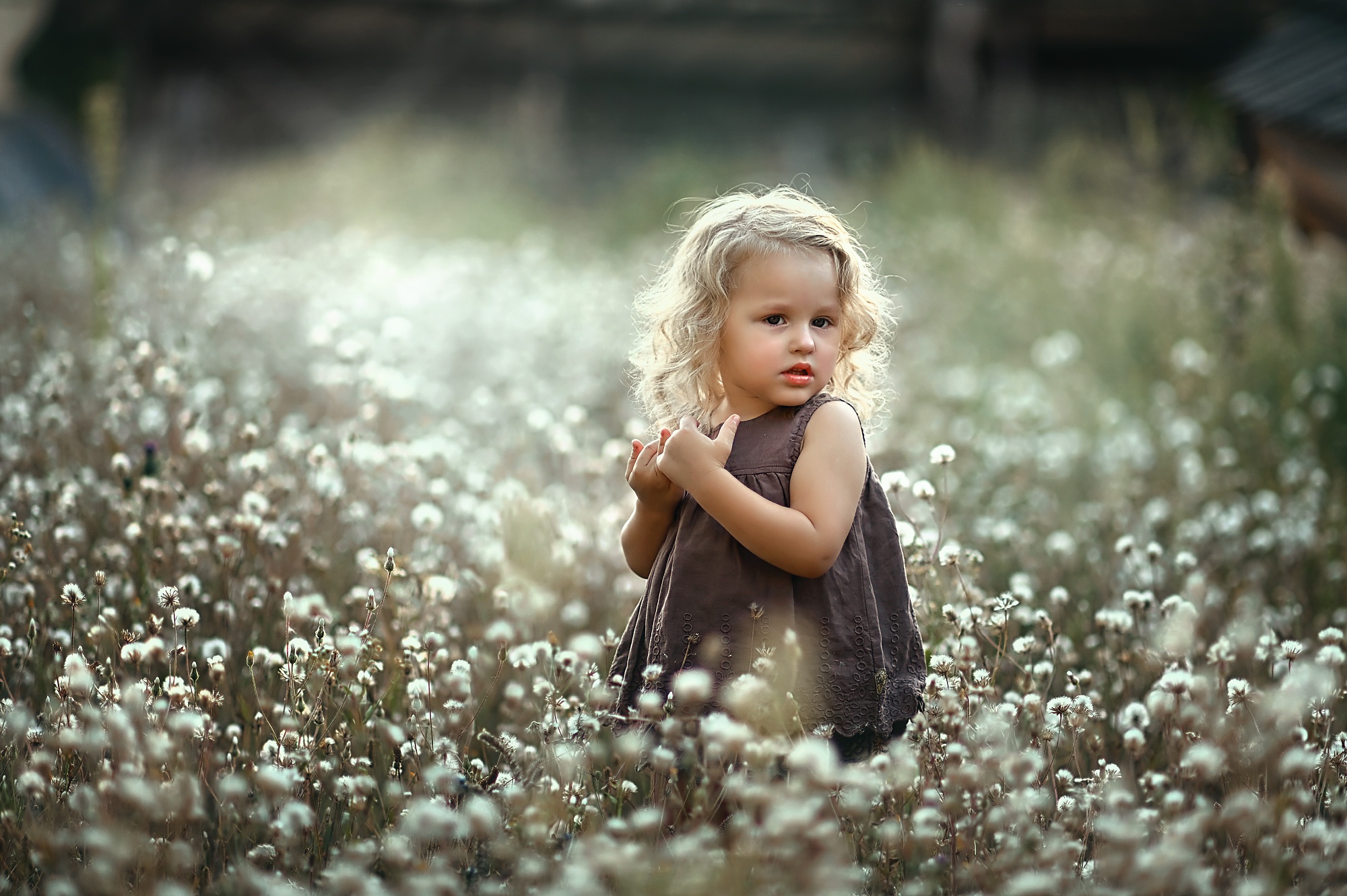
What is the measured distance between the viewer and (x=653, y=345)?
95.3 inches

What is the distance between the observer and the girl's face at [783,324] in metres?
2.11

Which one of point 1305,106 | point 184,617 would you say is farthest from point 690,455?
point 1305,106

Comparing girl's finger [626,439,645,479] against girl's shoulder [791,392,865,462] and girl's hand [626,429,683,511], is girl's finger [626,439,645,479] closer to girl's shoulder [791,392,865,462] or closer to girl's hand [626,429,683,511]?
girl's hand [626,429,683,511]

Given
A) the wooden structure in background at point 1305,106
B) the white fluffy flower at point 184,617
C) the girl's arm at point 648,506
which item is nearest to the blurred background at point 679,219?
the wooden structure in background at point 1305,106

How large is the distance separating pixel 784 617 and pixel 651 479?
0.34 metres

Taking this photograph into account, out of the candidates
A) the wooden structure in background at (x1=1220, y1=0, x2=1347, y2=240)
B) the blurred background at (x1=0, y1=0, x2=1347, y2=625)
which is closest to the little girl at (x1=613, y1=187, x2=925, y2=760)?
the blurred background at (x1=0, y1=0, x2=1347, y2=625)

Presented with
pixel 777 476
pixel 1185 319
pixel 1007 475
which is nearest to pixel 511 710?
pixel 777 476

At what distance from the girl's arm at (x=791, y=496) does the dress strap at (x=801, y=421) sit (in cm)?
2

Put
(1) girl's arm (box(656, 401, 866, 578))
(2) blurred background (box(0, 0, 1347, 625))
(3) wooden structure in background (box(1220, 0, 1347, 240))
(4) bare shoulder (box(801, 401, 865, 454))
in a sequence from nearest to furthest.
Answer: (1) girl's arm (box(656, 401, 866, 578)), (4) bare shoulder (box(801, 401, 865, 454)), (2) blurred background (box(0, 0, 1347, 625)), (3) wooden structure in background (box(1220, 0, 1347, 240))

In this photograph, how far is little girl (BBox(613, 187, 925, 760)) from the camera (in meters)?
2.02

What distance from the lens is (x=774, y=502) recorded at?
6.79ft

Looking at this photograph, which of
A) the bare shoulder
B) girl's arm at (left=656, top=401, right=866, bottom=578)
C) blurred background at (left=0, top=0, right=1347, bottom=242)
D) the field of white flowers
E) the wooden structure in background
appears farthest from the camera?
blurred background at (left=0, top=0, right=1347, bottom=242)

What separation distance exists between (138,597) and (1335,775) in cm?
265

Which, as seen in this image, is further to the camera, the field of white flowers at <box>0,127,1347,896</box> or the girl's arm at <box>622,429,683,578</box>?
the girl's arm at <box>622,429,683,578</box>
